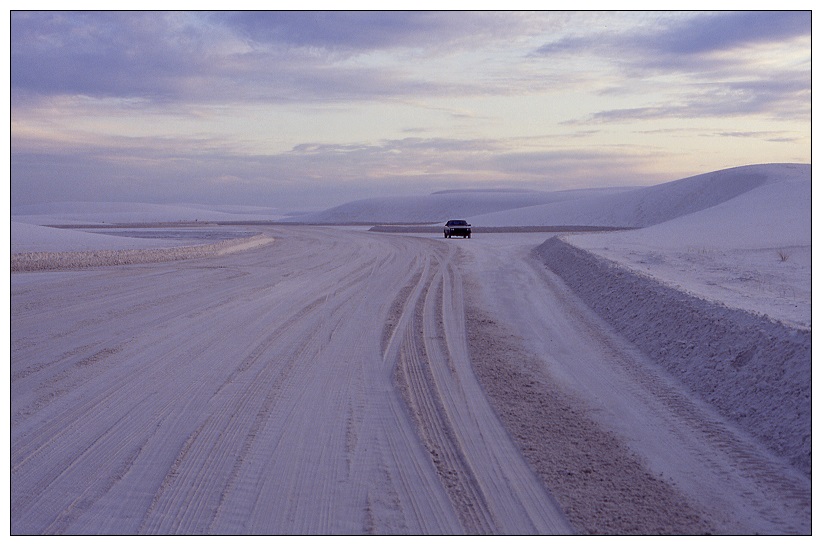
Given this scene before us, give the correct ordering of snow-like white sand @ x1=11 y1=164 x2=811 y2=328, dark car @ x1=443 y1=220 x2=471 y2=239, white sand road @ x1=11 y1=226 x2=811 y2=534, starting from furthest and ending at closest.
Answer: dark car @ x1=443 y1=220 x2=471 y2=239
snow-like white sand @ x1=11 y1=164 x2=811 y2=328
white sand road @ x1=11 y1=226 x2=811 y2=534

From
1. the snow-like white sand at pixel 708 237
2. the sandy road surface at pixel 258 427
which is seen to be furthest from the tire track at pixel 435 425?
the snow-like white sand at pixel 708 237

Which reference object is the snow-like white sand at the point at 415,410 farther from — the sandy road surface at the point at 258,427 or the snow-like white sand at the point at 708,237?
the snow-like white sand at the point at 708,237

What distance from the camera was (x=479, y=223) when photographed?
98188 millimetres

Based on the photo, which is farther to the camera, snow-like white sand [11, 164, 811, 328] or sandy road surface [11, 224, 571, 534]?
snow-like white sand [11, 164, 811, 328]

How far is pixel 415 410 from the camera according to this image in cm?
773

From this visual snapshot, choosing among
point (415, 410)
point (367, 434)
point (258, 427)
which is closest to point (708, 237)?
point (415, 410)

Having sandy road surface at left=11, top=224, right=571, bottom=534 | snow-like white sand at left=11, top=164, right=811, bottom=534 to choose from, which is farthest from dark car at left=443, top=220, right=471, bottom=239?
sandy road surface at left=11, top=224, right=571, bottom=534

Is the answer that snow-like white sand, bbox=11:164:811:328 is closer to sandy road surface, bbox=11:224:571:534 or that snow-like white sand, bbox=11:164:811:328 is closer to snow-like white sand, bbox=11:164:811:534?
snow-like white sand, bbox=11:164:811:534

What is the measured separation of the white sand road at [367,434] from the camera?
5250 mm

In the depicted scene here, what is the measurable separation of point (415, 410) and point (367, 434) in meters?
0.91

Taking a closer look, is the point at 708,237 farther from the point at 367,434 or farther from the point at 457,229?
the point at 367,434

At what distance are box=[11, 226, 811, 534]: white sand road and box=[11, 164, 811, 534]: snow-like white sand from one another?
0.09ft

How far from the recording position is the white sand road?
5.25 meters

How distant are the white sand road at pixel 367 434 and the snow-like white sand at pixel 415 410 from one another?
3 cm
